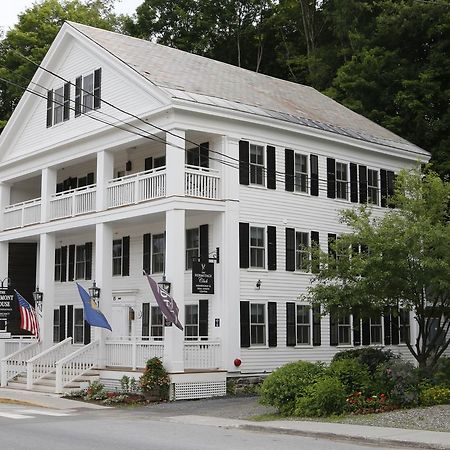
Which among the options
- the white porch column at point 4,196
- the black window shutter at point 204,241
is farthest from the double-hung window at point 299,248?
the white porch column at point 4,196

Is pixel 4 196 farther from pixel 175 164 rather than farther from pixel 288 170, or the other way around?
pixel 288 170

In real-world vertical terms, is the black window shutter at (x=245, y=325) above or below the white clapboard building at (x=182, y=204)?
below

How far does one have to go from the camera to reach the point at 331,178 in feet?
98.1

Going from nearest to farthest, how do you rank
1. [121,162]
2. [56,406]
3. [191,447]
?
1. [191,447]
2. [56,406]
3. [121,162]

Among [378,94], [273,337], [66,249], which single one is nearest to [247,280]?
[273,337]

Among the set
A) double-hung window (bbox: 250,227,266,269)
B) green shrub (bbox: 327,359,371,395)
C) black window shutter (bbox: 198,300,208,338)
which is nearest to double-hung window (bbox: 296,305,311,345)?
double-hung window (bbox: 250,227,266,269)

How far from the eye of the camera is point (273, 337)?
87.8ft

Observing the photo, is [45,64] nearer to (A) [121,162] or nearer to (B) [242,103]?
(A) [121,162]

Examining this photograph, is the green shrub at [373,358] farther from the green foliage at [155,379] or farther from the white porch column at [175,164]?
the white porch column at [175,164]

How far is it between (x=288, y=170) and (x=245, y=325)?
594 centimetres

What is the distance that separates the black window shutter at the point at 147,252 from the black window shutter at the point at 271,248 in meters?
4.84

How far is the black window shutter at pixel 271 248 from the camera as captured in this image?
27109 millimetres

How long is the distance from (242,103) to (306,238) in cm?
540

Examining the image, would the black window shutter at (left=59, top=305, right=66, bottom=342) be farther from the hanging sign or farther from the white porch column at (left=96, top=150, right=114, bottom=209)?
the hanging sign
